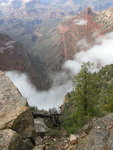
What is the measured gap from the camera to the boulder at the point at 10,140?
730 inches

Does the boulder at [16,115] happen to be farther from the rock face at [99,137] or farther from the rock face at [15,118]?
the rock face at [99,137]

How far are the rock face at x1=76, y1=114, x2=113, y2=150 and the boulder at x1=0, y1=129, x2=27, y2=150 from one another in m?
3.97

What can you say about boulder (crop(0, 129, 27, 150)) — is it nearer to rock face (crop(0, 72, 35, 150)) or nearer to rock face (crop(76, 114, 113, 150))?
rock face (crop(0, 72, 35, 150))

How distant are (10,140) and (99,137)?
6.03 m

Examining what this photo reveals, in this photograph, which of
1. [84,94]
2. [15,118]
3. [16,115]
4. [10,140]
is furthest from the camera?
[84,94]

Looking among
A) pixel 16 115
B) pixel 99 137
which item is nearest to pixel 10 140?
pixel 16 115

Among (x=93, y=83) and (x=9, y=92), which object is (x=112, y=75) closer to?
(x=93, y=83)

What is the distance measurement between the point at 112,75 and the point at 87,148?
135 meters

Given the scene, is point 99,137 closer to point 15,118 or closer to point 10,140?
point 15,118

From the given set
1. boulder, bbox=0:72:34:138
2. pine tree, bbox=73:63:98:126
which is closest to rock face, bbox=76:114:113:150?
boulder, bbox=0:72:34:138

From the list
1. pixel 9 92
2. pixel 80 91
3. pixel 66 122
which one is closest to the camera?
pixel 9 92

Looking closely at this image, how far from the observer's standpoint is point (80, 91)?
41969mm

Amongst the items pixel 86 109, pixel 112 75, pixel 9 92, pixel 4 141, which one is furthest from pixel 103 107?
pixel 112 75

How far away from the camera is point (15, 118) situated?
2045cm
